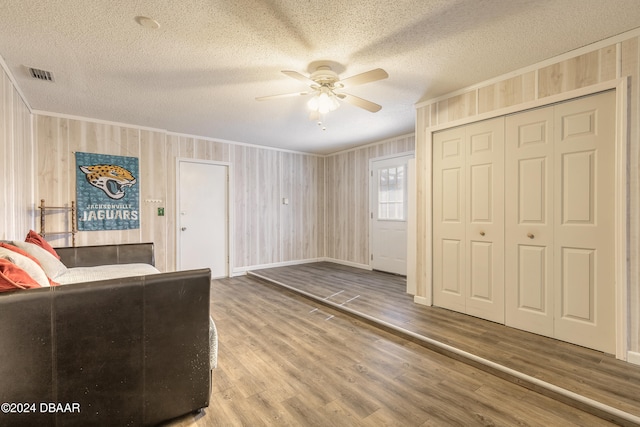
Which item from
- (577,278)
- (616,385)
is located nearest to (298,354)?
(616,385)

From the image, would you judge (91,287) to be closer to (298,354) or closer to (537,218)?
(298,354)

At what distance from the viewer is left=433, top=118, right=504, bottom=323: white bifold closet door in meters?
2.82

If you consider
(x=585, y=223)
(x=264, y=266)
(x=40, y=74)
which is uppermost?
(x=40, y=74)

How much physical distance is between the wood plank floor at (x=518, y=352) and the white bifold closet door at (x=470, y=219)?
227 mm

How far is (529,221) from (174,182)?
4654 millimetres

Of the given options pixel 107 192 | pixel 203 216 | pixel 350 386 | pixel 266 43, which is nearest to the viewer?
pixel 350 386

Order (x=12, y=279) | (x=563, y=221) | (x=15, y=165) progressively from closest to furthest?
1. (x=12, y=279)
2. (x=563, y=221)
3. (x=15, y=165)

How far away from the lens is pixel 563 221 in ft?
7.93

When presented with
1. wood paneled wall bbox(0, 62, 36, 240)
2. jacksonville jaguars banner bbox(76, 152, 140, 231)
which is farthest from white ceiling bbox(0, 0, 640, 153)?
jacksonville jaguars banner bbox(76, 152, 140, 231)

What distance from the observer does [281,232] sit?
231 inches

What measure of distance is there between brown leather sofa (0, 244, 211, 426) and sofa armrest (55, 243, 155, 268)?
6.92 ft

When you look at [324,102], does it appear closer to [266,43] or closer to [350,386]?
[266,43]

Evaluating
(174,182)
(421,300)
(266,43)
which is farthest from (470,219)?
(174,182)

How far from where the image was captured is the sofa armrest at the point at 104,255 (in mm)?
2914
